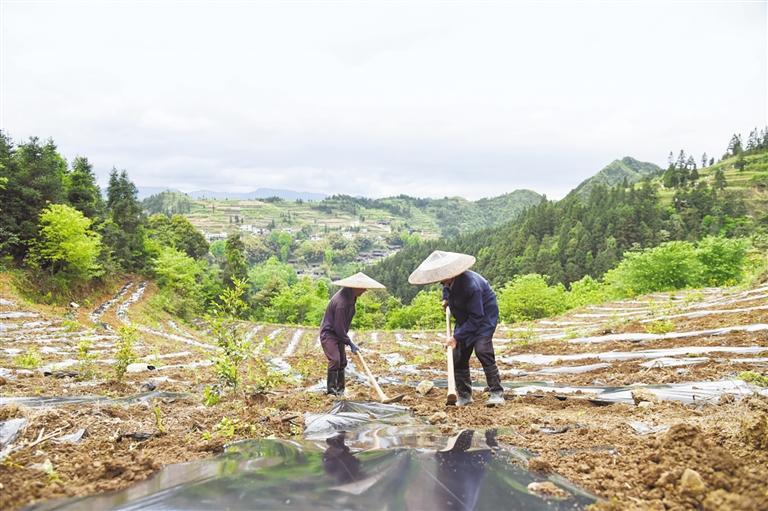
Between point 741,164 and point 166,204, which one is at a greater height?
point 166,204

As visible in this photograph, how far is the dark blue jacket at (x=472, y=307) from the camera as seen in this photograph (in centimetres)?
430

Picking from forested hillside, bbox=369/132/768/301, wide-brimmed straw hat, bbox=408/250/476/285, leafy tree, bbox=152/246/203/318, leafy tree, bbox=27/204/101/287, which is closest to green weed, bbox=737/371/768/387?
wide-brimmed straw hat, bbox=408/250/476/285

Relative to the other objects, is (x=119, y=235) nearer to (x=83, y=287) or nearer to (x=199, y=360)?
(x=83, y=287)

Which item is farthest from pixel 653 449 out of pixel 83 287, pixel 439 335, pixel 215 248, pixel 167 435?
pixel 215 248

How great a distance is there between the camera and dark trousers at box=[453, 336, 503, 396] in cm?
430

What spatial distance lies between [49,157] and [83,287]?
16.4 ft

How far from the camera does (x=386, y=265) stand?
3246 inches

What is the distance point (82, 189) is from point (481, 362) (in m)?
21.6

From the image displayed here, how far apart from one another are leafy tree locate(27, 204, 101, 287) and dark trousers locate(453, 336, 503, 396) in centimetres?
1519

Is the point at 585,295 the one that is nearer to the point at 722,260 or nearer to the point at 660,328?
the point at 722,260

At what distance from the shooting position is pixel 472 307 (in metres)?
4.30

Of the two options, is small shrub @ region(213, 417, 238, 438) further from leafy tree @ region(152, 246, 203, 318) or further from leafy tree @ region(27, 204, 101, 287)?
leafy tree @ region(152, 246, 203, 318)

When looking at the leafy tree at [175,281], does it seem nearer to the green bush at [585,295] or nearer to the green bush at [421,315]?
the green bush at [421,315]

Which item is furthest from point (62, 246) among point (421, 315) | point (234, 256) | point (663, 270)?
point (663, 270)
